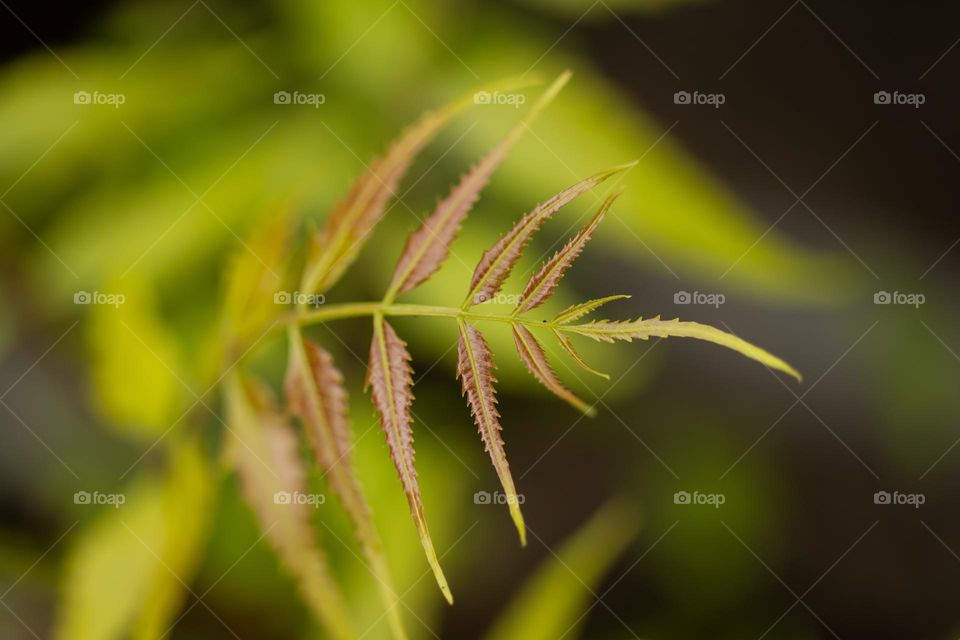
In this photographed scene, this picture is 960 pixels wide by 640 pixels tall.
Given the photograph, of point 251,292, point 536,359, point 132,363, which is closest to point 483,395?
point 536,359

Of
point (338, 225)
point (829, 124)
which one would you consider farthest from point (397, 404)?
point (829, 124)

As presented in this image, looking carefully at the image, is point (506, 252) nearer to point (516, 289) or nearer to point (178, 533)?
point (178, 533)

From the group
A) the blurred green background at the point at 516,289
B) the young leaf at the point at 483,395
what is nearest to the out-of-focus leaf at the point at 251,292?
the blurred green background at the point at 516,289

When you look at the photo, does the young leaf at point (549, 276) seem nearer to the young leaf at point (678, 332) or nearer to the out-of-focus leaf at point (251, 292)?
the young leaf at point (678, 332)

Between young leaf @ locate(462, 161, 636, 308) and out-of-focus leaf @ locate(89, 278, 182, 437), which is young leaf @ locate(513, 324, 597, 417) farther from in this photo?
out-of-focus leaf @ locate(89, 278, 182, 437)

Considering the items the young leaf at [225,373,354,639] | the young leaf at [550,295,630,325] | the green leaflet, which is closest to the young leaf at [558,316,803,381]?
the young leaf at [550,295,630,325]

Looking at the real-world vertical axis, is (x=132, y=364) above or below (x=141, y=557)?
above
